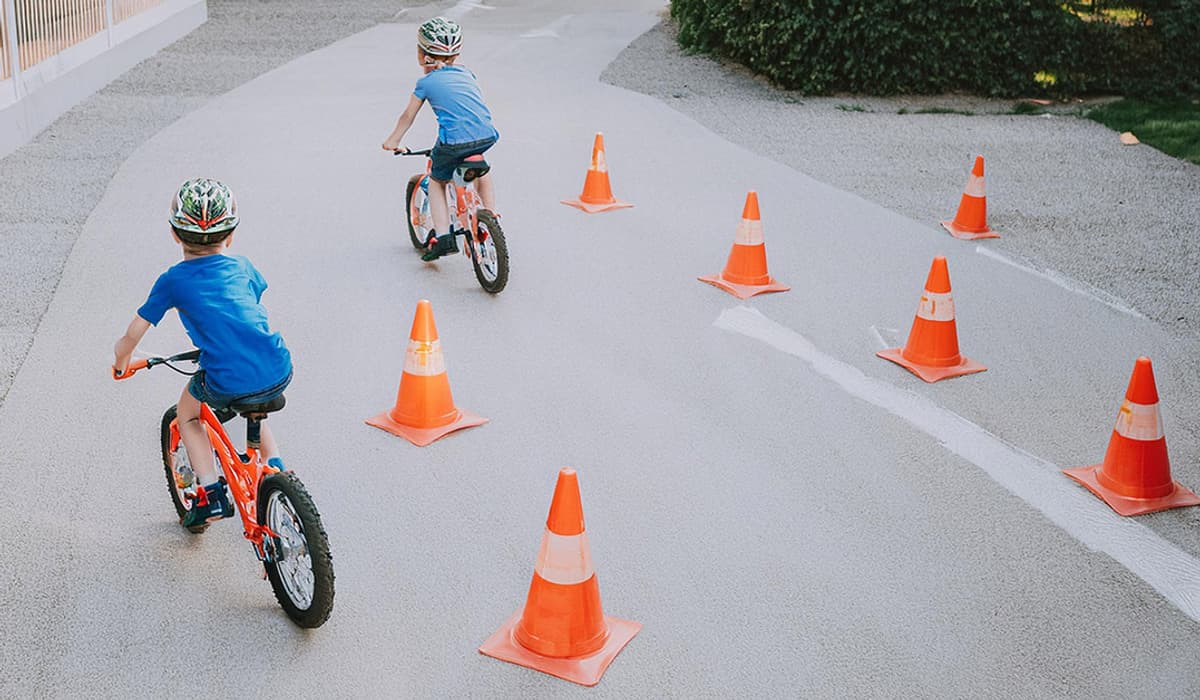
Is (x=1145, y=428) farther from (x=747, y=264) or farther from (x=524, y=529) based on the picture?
(x=747, y=264)

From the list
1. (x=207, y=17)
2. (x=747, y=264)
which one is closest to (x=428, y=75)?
(x=747, y=264)

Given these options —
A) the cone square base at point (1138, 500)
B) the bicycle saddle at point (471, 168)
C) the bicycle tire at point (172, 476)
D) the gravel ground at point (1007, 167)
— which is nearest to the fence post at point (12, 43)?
the bicycle saddle at point (471, 168)

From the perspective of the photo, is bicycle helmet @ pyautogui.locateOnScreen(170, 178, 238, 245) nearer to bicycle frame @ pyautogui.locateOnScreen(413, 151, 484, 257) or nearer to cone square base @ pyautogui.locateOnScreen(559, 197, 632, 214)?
bicycle frame @ pyautogui.locateOnScreen(413, 151, 484, 257)

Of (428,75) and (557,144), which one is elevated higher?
(428,75)

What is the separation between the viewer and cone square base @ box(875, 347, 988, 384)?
23.9 feet

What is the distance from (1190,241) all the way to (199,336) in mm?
8113

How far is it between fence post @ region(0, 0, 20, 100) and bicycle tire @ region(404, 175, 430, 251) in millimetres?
5176

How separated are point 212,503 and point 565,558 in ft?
4.71

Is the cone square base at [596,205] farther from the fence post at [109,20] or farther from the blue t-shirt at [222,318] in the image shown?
the fence post at [109,20]

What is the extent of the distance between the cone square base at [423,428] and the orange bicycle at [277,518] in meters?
1.32

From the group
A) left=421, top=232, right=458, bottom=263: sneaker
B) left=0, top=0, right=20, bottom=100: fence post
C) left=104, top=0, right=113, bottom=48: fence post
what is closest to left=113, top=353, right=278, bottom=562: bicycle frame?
left=421, top=232, right=458, bottom=263: sneaker

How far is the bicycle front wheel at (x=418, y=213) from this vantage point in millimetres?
9141

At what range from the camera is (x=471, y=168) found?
8.51 metres

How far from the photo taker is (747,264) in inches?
344
